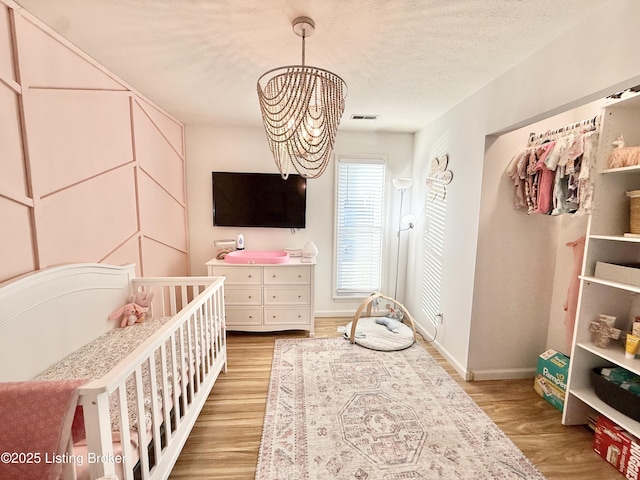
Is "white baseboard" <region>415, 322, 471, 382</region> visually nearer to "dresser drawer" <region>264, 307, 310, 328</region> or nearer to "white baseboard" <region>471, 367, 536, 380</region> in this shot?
"white baseboard" <region>471, 367, 536, 380</region>

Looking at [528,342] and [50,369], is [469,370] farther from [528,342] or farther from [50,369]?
[50,369]

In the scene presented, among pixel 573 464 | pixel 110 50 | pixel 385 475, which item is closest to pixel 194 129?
pixel 110 50

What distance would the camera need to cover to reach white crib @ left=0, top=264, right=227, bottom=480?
875mm

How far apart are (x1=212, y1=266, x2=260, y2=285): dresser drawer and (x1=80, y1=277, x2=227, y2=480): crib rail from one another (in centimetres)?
68

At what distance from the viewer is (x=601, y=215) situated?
1.55 metres

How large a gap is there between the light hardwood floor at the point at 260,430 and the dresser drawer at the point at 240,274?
0.79m

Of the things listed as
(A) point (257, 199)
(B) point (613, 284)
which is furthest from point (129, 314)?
(B) point (613, 284)

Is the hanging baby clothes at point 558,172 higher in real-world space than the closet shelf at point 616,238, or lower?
higher

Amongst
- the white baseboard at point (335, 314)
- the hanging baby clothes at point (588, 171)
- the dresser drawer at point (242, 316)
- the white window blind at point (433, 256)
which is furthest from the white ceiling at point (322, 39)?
the white baseboard at point (335, 314)

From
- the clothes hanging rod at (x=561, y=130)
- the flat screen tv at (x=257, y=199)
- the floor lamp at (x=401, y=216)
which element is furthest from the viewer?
the flat screen tv at (x=257, y=199)

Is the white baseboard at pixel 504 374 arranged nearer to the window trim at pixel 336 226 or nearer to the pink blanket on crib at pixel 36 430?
the window trim at pixel 336 226

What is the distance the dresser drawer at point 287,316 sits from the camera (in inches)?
116

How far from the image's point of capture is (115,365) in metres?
1.45

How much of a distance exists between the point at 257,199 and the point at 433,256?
6.70ft
